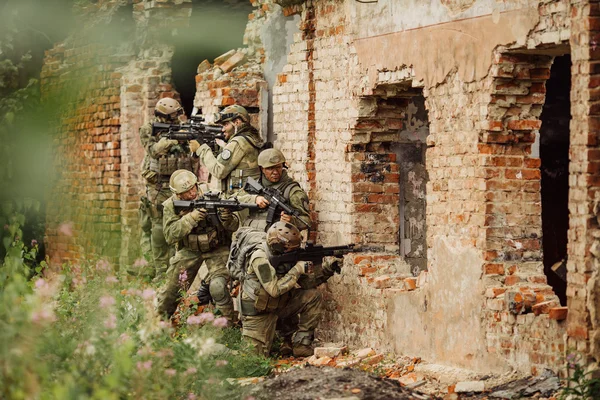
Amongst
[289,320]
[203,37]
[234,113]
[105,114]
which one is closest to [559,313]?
[289,320]

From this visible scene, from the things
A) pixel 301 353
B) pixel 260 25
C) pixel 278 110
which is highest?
pixel 260 25

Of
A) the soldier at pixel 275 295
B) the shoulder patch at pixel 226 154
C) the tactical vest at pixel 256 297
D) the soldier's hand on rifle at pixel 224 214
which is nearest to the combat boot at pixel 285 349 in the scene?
the soldier at pixel 275 295

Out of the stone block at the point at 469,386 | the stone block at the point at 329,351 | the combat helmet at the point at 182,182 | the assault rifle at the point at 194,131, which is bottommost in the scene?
the stone block at the point at 329,351

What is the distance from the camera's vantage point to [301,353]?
389 inches

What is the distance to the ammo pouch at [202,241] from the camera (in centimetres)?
1071

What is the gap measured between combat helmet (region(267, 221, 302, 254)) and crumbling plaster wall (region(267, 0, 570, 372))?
0.73 m

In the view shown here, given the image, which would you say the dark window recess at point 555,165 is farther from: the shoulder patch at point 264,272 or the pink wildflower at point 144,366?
the pink wildflower at point 144,366

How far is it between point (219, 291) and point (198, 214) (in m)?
0.74

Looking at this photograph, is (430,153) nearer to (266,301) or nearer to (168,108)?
(266,301)

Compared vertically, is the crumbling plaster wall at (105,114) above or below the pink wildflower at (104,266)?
above

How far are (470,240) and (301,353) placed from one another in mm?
2207

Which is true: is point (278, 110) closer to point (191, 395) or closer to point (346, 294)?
point (346, 294)

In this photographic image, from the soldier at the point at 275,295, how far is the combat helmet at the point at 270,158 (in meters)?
0.65

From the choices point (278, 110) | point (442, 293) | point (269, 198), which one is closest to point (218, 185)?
point (278, 110)
